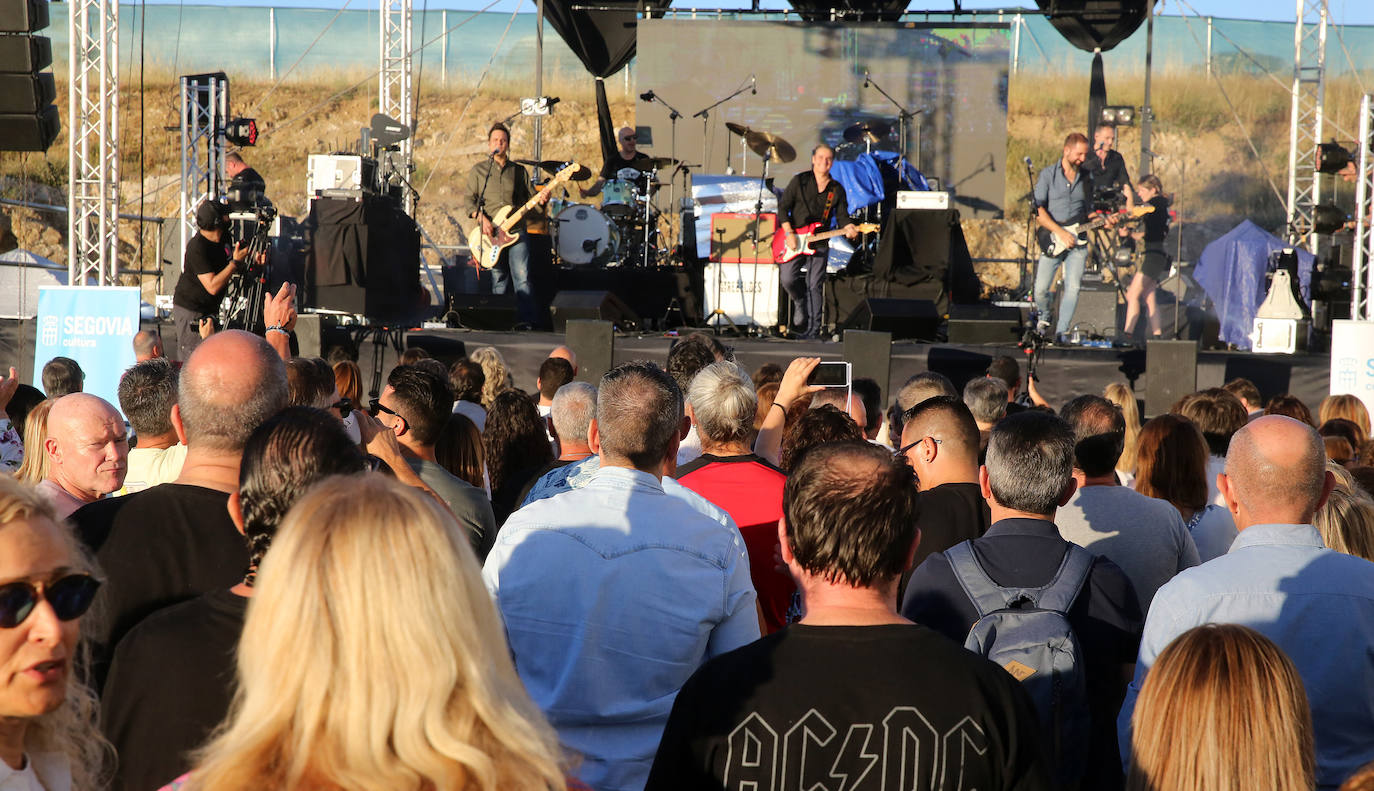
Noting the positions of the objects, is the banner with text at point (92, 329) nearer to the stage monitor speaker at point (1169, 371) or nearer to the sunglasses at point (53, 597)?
the sunglasses at point (53, 597)

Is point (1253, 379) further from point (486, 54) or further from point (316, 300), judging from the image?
point (486, 54)

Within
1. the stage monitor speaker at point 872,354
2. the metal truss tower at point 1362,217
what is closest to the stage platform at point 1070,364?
the stage monitor speaker at point 872,354

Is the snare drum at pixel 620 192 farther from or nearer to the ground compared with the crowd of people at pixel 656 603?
farther from the ground

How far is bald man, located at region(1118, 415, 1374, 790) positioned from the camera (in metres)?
2.46

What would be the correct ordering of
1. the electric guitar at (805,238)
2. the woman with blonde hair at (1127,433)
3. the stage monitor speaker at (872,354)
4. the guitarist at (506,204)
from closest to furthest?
the woman with blonde hair at (1127,433) → the stage monitor speaker at (872,354) → the electric guitar at (805,238) → the guitarist at (506,204)

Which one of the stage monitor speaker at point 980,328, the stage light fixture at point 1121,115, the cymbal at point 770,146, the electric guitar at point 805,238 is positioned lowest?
the stage monitor speaker at point 980,328

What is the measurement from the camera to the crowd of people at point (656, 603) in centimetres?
140

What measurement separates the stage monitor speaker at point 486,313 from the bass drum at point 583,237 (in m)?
2.45

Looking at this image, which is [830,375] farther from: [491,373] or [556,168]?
[556,168]

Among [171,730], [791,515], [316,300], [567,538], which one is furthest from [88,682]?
[316,300]

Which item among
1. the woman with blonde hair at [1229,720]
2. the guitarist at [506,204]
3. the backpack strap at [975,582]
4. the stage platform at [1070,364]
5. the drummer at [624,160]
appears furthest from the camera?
the drummer at [624,160]

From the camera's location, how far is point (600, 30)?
16797mm

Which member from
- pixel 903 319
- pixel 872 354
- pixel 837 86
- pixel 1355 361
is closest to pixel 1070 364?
pixel 903 319

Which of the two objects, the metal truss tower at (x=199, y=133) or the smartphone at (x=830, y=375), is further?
the metal truss tower at (x=199, y=133)
